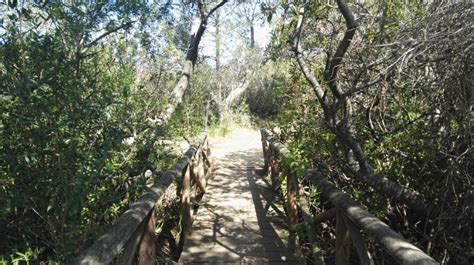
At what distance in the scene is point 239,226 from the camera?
4.77 metres

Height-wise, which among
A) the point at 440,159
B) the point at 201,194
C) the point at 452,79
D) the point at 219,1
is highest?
the point at 219,1

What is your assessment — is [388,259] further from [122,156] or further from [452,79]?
[122,156]

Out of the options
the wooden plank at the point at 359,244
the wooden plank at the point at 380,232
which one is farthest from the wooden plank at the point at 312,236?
the wooden plank at the point at 359,244

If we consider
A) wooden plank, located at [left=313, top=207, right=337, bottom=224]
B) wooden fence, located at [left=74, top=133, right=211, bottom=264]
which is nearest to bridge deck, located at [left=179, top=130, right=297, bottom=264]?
wooden fence, located at [left=74, top=133, right=211, bottom=264]

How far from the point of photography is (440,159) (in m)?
2.82

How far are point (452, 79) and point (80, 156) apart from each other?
2431 millimetres

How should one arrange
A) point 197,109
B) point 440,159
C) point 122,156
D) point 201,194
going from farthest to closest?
point 197,109, point 201,194, point 122,156, point 440,159

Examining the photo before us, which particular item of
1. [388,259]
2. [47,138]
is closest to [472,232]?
[388,259]

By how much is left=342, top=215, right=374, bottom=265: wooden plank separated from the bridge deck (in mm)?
1367

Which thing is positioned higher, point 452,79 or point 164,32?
point 164,32

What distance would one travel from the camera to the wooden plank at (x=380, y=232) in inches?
65.1

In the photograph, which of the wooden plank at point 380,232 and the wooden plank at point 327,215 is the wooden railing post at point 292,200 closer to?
the wooden plank at point 327,215

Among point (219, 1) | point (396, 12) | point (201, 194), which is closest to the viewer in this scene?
point (396, 12)

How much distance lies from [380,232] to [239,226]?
2965 millimetres
